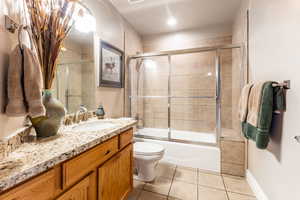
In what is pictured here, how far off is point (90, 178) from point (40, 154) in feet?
1.22

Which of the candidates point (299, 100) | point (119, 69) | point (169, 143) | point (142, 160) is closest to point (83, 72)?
point (119, 69)

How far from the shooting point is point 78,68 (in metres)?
1.55

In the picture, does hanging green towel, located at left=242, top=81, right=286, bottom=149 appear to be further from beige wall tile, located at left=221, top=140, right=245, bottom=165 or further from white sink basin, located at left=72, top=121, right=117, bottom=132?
white sink basin, located at left=72, top=121, right=117, bottom=132

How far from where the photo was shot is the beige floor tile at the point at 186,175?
185 cm

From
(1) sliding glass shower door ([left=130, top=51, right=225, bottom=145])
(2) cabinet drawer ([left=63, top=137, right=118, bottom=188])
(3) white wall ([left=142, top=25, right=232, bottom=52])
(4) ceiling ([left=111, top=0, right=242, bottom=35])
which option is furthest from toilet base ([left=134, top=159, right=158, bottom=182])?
(3) white wall ([left=142, top=25, right=232, bottom=52])

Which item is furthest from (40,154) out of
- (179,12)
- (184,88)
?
(184,88)

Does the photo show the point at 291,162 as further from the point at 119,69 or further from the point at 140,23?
the point at 140,23

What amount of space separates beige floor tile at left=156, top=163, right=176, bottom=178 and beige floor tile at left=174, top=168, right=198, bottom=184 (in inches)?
2.8

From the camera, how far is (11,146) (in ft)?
2.49

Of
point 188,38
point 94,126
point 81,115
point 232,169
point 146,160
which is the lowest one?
point 232,169

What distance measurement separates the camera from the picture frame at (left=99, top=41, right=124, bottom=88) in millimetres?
1889

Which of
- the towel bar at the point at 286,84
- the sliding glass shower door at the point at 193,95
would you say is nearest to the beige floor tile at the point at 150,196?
the sliding glass shower door at the point at 193,95

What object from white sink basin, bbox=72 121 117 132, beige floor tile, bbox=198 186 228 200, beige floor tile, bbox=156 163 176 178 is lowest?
beige floor tile, bbox=198 186 228 200

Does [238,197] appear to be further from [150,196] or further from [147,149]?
[147,149]
